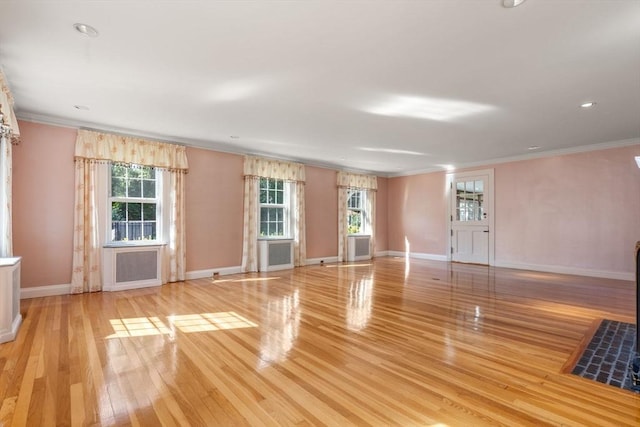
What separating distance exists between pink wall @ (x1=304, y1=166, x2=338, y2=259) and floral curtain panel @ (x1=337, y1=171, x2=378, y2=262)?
112 millimetres

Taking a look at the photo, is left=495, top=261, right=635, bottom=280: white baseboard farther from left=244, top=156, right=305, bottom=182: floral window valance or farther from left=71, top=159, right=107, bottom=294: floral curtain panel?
left=71, top=159, right=107, bottom=294: floral curtain panel

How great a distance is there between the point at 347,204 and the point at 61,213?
6145 mm

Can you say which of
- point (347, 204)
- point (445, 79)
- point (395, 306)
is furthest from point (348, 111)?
point (347, 204)

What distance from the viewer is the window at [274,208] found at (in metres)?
7.02

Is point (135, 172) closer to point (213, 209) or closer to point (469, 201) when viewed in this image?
point (213, 209)

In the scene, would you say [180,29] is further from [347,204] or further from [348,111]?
[347,204]

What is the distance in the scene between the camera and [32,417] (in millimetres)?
1726

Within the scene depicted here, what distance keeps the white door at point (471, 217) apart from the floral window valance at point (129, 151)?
21.5ft

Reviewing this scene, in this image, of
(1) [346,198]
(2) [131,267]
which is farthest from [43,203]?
(1) [346,198]

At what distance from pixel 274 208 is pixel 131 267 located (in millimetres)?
3137

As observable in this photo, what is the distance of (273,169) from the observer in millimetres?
6957

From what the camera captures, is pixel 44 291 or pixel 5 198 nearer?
pixel 5 198

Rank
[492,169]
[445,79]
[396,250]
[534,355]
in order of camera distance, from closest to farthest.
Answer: [534,355], [445,79], [492,169], [396,250]

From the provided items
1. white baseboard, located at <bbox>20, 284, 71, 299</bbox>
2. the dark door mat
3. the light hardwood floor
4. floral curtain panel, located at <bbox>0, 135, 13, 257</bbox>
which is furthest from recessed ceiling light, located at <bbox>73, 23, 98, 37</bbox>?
the dark door mat
